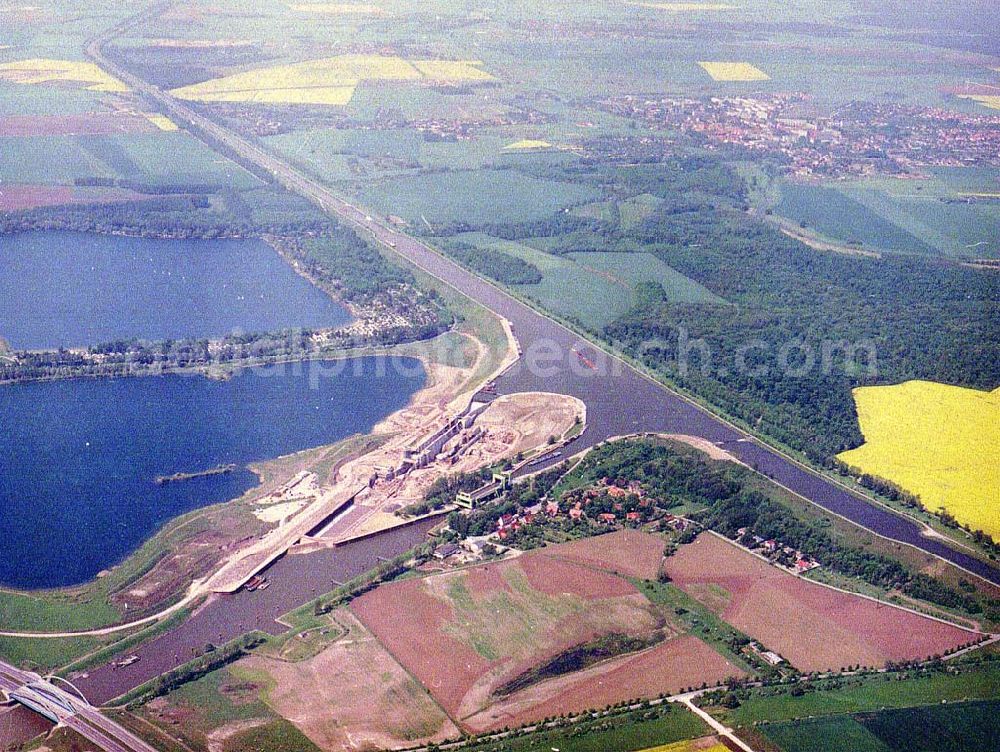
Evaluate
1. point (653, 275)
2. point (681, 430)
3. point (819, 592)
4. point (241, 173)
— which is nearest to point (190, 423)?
point (681, 430)

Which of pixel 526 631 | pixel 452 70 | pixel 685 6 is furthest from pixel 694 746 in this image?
pixel 685 6

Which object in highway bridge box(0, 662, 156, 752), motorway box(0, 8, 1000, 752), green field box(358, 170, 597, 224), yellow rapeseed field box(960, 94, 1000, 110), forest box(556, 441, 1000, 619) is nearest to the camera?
highway bridge box(0, 662, 156, 752)

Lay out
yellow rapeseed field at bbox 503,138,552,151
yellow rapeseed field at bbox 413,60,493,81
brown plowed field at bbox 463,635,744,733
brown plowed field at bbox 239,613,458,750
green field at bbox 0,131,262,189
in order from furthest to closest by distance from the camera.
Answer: yellow rapeseed field at bbox 413,60,493,81, yellow rapeseed field at bbox 503,138,552,151, green field at bbox 0,131,262,189, brown plowed field at bbox 463,635,744,733, brown plowed field at bbox 239,613,458,750

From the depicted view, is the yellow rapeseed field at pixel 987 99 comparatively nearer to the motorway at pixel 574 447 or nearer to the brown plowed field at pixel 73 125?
the motorway at pixel 574 447

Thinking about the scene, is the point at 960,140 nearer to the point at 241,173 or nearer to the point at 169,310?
the point at 241,173

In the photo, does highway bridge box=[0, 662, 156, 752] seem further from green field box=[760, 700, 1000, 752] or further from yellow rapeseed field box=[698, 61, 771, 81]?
yellow rapeseed field box=[698, 61, 771, 81]

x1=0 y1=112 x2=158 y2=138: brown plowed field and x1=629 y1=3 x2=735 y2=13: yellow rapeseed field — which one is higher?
x1=629 y1=3 x2=735 y2=13: yellow rapeseed field

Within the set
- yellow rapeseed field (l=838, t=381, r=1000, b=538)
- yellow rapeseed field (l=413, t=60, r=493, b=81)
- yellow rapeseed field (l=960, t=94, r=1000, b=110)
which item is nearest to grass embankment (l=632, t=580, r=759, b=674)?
yellow rapeseed field (l=838, t=381, r=1000, b=538)
